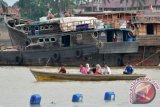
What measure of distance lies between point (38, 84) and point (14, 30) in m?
22.2

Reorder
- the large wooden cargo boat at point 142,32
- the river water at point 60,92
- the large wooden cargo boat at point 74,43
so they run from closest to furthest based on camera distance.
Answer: the river water at point 60,92, the large wooden cargo boat at point 74,43, the large wooden cargo boat at point 142,32

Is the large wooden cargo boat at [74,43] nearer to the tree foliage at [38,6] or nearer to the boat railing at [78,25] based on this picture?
the boat railing at [78,25]

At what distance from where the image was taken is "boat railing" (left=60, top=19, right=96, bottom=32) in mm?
51031

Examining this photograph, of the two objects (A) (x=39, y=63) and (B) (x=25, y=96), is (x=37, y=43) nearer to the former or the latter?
(A) (x=39, y=63)

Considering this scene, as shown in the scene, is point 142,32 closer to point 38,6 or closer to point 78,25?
point 78,25

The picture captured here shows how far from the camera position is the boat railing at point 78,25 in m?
51.0

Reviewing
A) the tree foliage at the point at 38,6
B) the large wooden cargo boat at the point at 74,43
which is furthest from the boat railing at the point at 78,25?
the tree foliage at the point at 38,6

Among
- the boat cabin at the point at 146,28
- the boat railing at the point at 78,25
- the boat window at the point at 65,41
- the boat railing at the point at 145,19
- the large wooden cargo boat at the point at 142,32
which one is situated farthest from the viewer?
the boat railing at the point at 145,19

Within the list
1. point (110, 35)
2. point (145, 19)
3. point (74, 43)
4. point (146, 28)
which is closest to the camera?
point (74, 43)

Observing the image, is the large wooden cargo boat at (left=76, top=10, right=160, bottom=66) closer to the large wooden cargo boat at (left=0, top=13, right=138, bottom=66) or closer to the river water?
the large wooden cargo boat at (left=0, top=13, right=138, bottom=66)

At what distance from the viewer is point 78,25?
51.5 meters

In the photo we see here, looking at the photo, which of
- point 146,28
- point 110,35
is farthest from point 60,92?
point 146,28

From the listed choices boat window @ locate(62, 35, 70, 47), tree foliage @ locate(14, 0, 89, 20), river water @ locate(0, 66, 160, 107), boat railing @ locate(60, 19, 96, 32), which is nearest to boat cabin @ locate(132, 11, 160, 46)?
boat railing @ locate(60, 19, 96, 32)

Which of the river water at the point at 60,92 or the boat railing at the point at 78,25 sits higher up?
the boat railing at the point at 78,25
